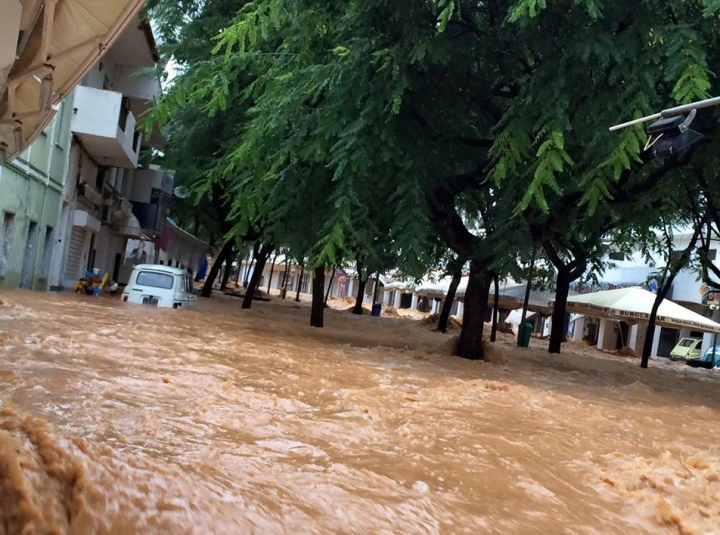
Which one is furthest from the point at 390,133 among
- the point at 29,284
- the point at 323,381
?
the point at 29,284

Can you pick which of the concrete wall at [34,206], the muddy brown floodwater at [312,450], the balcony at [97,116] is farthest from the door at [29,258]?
the muddy brown floodwater at [312,450]

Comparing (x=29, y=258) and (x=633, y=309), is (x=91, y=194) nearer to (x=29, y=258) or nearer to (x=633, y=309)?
(x=29, y=258)

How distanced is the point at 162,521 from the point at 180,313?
1359 cm

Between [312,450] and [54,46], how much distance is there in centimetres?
320

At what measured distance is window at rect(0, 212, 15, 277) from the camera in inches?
632

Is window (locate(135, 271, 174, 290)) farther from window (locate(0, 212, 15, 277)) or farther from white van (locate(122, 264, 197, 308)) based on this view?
window (locate(0, 212, 15, 277))

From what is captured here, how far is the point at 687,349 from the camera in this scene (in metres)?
31.2

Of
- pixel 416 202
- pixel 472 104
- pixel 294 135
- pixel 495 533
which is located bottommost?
pixel 495 533

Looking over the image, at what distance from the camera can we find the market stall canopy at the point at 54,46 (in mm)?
3881

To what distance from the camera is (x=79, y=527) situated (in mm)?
2832

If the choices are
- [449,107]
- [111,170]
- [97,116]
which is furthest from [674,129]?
[111,170]

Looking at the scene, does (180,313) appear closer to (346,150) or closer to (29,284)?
(29,284)

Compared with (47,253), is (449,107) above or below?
above

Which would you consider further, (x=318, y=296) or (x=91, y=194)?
(x=91, y=194)
